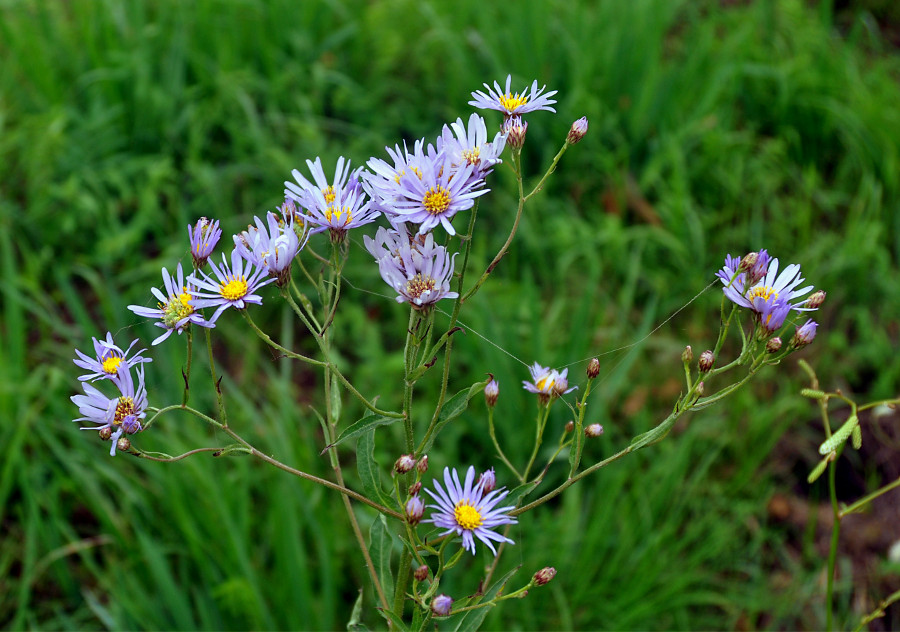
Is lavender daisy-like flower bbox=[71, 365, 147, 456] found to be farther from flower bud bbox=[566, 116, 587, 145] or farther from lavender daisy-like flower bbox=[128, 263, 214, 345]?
flower bud bbox=[566, 116, 587, 145]

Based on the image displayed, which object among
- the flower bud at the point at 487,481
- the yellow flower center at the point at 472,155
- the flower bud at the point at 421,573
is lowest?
the flower bud at the point at 421,573

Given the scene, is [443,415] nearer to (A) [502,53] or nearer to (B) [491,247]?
(B) [491,247]

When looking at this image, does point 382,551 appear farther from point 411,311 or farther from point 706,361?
point 706,361

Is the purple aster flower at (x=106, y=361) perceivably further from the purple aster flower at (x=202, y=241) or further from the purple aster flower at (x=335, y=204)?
the purple aster flower at (x=335, y=204)

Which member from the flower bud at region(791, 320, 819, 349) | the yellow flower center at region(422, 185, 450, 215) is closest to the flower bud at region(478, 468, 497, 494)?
the yellow flower center at region(422, 185, 450, 215)

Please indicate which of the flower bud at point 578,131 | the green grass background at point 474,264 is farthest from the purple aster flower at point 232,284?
the green grass background at point 474,264

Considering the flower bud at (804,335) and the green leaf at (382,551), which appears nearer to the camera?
the flower bud at (804,335)

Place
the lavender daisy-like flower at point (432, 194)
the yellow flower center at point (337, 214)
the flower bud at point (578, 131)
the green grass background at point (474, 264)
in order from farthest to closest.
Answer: the green grass background at point (474, 264), the flower bud at point (578, 131), the yellow flower center at point (337, 214), the lavender daisy-like flower at point (432, 194)
